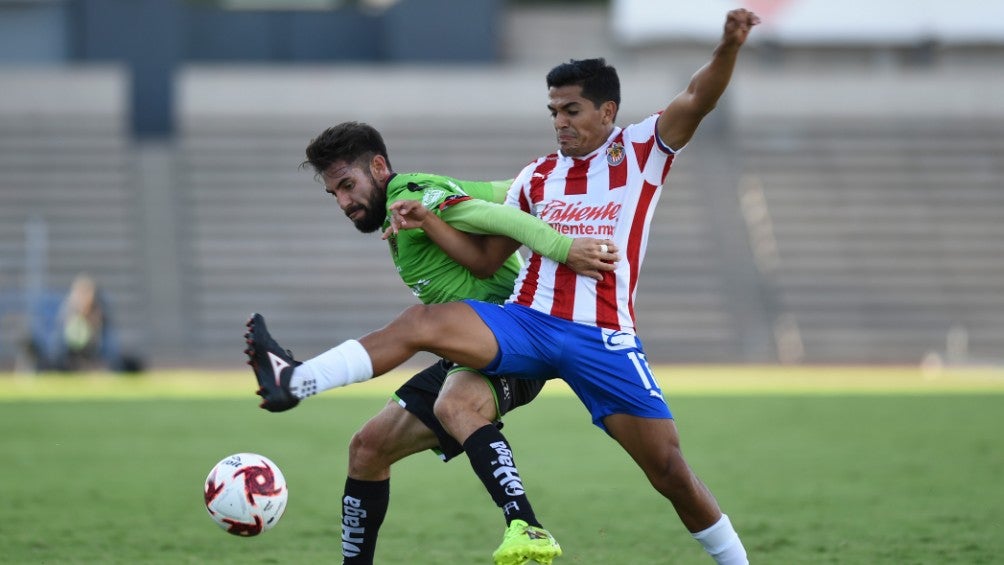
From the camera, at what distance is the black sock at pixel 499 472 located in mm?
5590

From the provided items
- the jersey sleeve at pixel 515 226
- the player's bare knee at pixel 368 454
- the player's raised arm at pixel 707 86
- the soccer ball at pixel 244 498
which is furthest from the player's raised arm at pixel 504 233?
the soccer ball at pixel 244 498

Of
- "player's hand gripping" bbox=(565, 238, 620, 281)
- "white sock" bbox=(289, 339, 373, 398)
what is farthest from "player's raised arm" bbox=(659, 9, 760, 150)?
"white sock" bbox=(289, 339, 373, 398)

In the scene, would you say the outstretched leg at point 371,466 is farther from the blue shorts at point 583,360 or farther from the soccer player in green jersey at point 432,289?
the blue shorts at point 583,360

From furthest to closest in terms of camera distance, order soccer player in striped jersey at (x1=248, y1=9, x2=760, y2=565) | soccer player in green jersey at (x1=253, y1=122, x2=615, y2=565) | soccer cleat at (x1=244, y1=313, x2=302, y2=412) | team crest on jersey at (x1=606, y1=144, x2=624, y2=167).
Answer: team crest on jersey at (x1=606, y1=144, x2=624, y2=167) → soccer player in green jersey at (x1=253, y1=122, x2=615, y2=565) → soccer player in striped jersey at (x1=248, y1=9, x2=760, y2=565) → soccer cleat at (x1=244, y1=313, x2=302, y2=412)

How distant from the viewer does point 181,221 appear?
27.2m

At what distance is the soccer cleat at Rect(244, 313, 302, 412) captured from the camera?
5246mm

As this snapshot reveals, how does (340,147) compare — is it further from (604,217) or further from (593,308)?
(593,308)

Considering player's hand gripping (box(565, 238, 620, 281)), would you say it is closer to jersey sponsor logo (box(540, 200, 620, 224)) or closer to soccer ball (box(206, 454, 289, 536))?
jersey sponsor logo (box(540, 200, 620, 224))

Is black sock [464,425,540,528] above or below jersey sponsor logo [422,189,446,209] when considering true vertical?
below

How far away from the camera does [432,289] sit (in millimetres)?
6293

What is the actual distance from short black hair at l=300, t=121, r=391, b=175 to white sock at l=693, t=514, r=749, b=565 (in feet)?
7.10

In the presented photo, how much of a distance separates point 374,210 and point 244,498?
1.41m

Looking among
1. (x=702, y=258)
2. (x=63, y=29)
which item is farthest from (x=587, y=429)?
(x=63, y=29)

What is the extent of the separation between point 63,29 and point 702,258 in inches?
592
